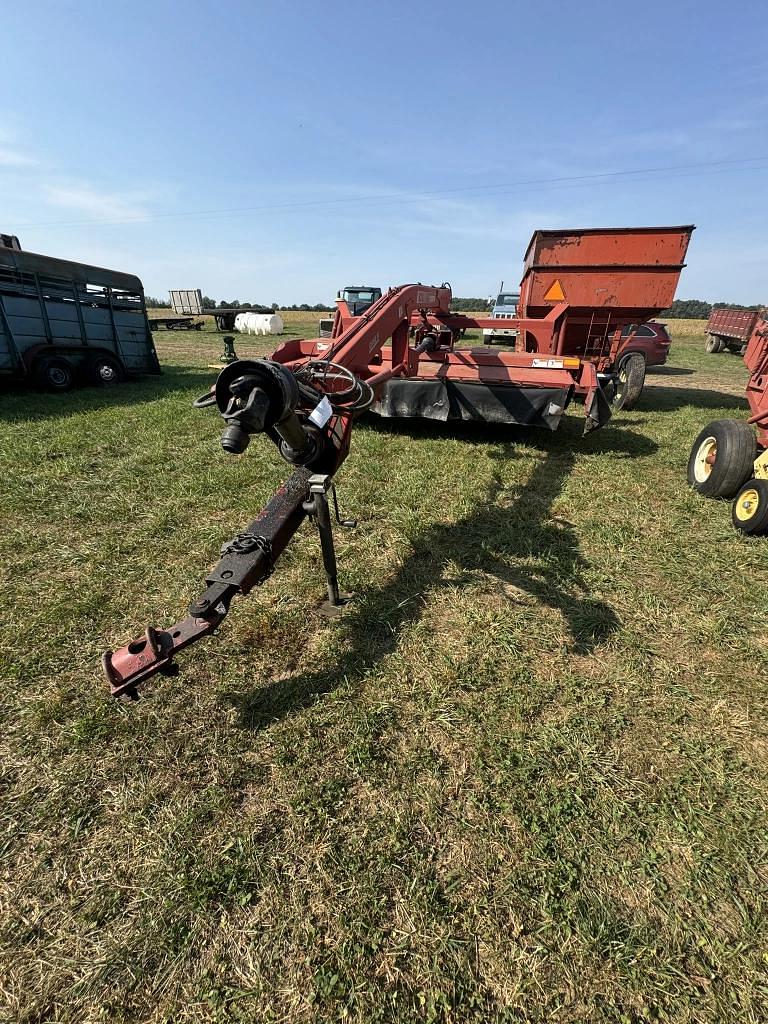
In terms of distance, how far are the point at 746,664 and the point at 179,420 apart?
720cm

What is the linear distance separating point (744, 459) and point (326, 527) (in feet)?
13.3

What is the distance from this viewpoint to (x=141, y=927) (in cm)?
146

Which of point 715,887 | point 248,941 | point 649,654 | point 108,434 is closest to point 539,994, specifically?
point 715,887

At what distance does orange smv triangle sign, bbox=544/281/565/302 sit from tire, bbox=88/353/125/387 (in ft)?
28.1

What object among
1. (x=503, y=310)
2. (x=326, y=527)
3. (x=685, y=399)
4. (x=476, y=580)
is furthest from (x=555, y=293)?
(x=503, y=310)

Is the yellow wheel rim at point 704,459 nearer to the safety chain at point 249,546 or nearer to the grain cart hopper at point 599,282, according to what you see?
the grain cart hopper at point 599,282

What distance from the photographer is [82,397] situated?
27.5ft

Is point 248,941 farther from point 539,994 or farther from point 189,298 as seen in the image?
point 189,298

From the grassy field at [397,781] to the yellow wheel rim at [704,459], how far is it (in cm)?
103

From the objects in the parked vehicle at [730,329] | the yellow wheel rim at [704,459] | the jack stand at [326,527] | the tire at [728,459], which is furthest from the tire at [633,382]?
the parked vehicle at [730,329]

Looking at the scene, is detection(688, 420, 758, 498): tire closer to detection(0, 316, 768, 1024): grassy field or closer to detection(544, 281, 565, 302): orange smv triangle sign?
detection(0, 316, 768, 1024): grassy field

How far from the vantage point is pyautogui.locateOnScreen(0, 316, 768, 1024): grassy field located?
139 cm

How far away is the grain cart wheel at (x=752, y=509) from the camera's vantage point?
3.57m

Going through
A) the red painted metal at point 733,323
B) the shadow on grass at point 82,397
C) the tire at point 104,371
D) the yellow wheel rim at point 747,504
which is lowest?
the shadow on grass at point 82,397
